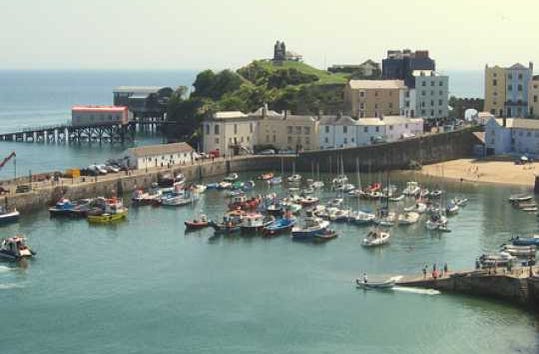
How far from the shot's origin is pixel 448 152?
80.6m

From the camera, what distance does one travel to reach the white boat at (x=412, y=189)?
64.4 meters

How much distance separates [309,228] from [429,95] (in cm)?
4302

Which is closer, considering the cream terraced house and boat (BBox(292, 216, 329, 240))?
boat (BBox(292, 216, 329, 240))

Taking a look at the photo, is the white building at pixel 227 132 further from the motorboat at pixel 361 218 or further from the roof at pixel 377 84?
the motorboat at pixel 361 218

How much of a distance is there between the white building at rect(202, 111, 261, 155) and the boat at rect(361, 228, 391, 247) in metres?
31.5

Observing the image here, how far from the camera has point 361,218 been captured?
55219mm

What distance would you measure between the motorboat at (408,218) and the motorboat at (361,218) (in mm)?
1524

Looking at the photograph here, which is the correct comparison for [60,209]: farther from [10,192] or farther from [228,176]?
[228,176]

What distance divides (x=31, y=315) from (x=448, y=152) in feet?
162

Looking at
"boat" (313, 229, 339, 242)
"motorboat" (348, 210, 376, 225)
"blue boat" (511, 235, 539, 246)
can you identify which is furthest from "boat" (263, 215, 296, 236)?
"blue boat" (511, 235, 539, 246)

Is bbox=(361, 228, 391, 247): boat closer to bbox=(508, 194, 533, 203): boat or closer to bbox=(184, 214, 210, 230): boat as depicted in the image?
bbox=(184, 214, 210, 230): boat

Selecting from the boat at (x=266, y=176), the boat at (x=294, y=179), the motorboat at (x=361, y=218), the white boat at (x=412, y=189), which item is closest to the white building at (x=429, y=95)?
the boat at (x=294, y=179)

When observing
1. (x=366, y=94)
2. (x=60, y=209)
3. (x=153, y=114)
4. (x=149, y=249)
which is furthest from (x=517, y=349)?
(x=153, y=114)

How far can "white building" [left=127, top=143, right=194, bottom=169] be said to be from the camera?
71812 mm
